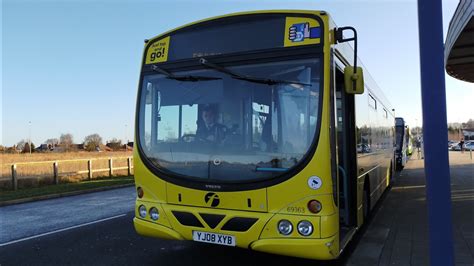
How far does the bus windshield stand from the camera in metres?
5.01

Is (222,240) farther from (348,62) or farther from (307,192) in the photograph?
(348,62)

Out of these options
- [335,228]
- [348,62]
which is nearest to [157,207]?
[335,228]

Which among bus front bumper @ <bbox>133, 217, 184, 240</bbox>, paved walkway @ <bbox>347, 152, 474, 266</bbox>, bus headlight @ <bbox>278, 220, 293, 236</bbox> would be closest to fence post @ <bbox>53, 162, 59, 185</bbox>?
paved walkway @ <bbox>347, 152, 474, 266</bbox>

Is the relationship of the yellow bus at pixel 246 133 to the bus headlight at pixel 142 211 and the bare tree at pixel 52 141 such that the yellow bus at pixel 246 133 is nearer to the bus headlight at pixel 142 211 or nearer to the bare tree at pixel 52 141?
the bus headlight at pixel 142 211

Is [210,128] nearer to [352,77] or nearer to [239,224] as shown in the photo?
[239,224]

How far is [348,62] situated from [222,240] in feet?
10.1

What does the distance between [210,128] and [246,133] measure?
0.47 metres

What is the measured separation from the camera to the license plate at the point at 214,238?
5.08 m

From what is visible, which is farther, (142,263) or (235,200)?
(142,263)

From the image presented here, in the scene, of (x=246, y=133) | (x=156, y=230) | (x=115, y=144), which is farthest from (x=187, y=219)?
(x=115, y=144)

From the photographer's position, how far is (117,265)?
606 centimetres

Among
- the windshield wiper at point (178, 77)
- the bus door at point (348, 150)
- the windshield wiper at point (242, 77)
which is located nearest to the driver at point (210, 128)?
the windshield wiper at point (178, 77)

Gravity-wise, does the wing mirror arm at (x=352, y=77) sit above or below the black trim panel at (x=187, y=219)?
above

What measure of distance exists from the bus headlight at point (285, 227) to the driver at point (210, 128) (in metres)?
1.22
